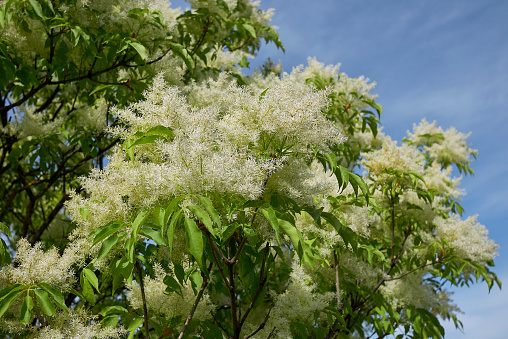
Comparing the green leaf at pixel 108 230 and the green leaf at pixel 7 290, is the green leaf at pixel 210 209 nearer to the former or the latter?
the green leaf at pixel 108 230

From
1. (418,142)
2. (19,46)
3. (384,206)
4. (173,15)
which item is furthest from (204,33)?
(418,142)

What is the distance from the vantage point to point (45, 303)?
218cm

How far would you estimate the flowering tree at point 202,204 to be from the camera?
205 cm

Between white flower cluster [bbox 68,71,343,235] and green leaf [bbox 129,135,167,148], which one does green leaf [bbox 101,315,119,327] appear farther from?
green leaf [bbox 129,135,167,148]

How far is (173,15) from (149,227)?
173 inches

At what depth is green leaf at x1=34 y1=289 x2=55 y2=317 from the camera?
7.00 ft

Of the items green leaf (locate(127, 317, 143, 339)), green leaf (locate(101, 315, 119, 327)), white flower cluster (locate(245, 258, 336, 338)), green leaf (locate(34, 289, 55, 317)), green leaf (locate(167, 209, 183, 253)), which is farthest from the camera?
white flower cluster (locate(245, 258, 336, 338))

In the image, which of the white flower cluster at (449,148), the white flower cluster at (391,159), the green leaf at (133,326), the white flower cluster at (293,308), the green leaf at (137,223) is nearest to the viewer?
the green leaf at (137,223)

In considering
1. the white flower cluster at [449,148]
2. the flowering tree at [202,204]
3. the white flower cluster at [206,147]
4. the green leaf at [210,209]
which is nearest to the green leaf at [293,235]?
the flowering tree at [202,204]

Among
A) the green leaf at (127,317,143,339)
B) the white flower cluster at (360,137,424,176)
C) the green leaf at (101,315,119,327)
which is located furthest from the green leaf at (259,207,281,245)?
the white flower cluster at (360,137,424,176)

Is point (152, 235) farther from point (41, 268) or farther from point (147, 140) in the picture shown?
point (41, 268)

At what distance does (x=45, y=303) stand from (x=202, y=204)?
98cm

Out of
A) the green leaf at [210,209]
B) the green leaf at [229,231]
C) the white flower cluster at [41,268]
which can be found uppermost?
the green leaf at [229,231]

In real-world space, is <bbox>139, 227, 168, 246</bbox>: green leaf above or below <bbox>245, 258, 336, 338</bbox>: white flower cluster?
below
